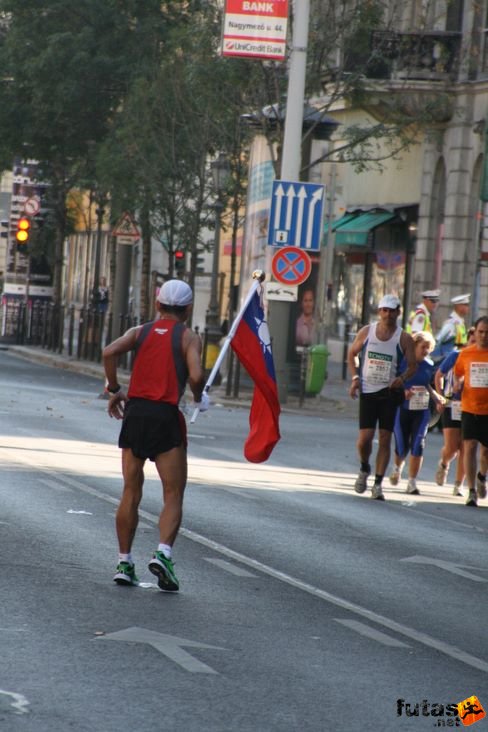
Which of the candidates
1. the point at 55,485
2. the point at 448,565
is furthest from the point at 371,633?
the point at 55,485

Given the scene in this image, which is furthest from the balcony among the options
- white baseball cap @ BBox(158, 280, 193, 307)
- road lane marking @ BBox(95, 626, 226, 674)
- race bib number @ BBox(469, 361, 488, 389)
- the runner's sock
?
road lane marking @ BBox(95, 626, 226, 674)

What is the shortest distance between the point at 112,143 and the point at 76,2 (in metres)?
3.73

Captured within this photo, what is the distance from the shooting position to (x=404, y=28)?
40.2 metres

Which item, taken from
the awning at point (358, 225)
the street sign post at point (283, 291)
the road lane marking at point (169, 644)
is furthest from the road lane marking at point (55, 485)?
the awning at point (358, 225)

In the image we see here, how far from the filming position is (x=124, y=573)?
10.1 m

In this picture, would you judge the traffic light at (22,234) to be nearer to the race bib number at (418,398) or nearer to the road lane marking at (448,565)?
the race bib number at (418,398)

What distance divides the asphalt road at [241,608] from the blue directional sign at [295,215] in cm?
1039

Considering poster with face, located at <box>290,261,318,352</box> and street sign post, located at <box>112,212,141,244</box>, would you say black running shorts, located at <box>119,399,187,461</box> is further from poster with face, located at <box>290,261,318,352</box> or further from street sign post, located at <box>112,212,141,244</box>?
street sign post, located at <box>112,212,141,244</box>

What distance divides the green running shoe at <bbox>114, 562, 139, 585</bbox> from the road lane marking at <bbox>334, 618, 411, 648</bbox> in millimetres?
1171

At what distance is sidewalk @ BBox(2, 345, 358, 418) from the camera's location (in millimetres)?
30516

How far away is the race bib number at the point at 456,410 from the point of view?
18875mm

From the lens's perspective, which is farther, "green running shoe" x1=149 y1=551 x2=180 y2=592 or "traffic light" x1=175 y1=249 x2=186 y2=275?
"traffic light" x1=175 y1=249 x2=186 y2=275

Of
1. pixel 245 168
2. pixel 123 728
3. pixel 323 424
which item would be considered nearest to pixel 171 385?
pixel 123 728

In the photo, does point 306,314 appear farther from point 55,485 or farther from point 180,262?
point 180,262
